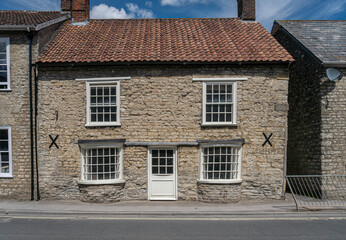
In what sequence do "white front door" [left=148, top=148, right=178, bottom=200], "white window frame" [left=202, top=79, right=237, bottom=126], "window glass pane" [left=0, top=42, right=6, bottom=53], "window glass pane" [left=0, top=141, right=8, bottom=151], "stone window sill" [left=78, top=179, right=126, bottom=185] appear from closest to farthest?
"stone window sill" [left=78, top=179, right=126, bottom=185] → "white window frame" [left=202, top=79, right=237, bottom=126] → "white front door" [left=148, top=148, right=178, bottom=200] → "window glass pane" [left=0, top=141, right=8, bottom=151] → "window glass pane" [left=0, top=42, right=6, bottom=53]

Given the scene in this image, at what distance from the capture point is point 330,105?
10.5 metres

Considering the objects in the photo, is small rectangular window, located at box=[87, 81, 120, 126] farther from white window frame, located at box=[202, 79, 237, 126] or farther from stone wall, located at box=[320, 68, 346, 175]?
stone wall, located at box=[320, 68, 346, 175]

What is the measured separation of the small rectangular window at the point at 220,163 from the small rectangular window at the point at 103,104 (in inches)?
153

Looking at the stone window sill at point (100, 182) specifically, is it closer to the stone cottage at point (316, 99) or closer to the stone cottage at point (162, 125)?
the stone cottage at point (162, 125)

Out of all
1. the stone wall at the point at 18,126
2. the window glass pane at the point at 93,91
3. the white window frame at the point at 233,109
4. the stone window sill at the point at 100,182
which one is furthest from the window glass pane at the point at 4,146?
the white window frame at the point at 233,109

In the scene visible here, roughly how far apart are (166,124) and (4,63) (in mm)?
7305

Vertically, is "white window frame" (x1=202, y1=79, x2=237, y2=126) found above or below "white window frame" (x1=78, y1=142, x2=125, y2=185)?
above

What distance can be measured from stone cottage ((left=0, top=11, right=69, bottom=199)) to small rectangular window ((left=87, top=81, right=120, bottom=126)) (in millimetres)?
2436

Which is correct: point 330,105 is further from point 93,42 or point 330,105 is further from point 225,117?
point 93,42

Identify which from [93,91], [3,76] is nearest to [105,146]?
[93,91]

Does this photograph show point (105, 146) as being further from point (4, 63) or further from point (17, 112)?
point (4, 63)

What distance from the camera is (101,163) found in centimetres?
1034

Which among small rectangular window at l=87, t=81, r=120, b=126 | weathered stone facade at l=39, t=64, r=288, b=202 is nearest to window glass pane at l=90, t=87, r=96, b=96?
small rectangular window at l=87, t=81, r=120, b=126

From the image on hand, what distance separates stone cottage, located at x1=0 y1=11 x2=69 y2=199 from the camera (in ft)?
34.2
